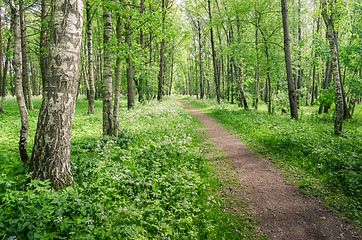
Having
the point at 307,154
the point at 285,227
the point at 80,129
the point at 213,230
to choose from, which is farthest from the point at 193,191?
the point at 80,129

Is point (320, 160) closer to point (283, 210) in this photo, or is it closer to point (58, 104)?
point (283, 210)

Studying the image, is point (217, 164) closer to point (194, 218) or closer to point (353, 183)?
point (194, 218)

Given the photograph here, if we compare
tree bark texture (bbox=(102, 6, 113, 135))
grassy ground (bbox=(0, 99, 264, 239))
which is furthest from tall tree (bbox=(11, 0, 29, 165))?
tree bark texture (bbox=(102, 6, 113, 135))

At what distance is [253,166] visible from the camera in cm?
660

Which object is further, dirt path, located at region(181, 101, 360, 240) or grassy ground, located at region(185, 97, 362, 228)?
grassy ground, located at region(185, 97, 362, 228)

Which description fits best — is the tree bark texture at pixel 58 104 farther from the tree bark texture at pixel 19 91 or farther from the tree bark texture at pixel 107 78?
the tree bark texture at pixel 107 78

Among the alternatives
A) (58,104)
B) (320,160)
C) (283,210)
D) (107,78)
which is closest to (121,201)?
(58,104)

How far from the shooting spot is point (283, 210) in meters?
4.31

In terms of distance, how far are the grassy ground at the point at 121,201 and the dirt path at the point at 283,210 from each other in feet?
1.70

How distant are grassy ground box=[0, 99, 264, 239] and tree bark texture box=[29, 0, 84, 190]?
1.19 ft

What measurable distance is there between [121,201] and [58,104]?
241cm

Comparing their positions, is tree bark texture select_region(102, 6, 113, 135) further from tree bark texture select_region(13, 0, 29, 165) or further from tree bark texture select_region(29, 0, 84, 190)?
tree bark texture select_region(29, 0, 84, 190)

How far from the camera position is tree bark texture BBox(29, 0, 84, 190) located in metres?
3.70

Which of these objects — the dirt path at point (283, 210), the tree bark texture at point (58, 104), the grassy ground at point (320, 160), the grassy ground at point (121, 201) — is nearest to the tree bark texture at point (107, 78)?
the grassy ground at point (121, 201)
